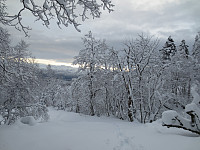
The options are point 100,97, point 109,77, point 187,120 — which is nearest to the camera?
point 187,120

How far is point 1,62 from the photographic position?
3.77 metres

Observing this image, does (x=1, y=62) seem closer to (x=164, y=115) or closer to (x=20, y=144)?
(x=20, y=144)

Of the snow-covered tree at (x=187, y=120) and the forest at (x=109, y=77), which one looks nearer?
the snow-covered tree at (x=187, y=120)

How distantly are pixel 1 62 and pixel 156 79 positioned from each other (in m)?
9.35

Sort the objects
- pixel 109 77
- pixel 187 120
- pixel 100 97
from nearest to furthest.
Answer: pixel 187 120 < pixel 109 77 < pixel 100 97

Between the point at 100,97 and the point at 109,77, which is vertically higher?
the point at 109,77

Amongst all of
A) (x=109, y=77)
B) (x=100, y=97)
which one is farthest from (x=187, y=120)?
(x=100, y=97)

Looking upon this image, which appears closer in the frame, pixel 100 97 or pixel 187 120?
pixel 187 120

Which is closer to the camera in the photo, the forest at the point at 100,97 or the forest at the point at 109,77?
the forest at the point at 100,97

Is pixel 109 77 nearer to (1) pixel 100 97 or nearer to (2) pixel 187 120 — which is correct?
(1) pixel 100 97

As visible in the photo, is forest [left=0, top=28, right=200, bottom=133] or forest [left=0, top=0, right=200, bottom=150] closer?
forest [left=0, top=0, right=200, bottom=150]

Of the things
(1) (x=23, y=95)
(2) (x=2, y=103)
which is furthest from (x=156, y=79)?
(2) (x=2, y=103)

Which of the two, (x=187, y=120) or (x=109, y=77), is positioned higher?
(x=109, y=77)

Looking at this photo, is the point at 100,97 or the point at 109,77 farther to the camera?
the point at 100,97
